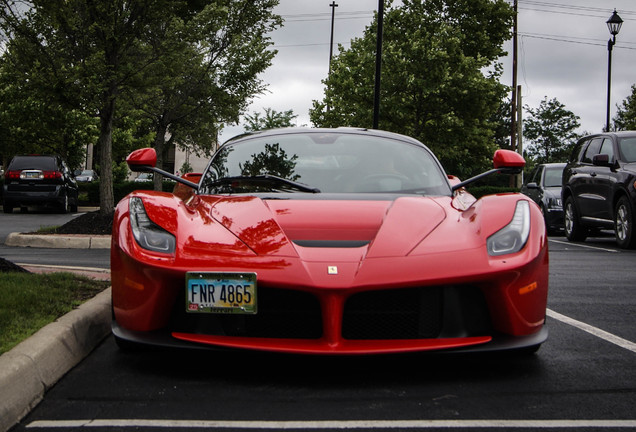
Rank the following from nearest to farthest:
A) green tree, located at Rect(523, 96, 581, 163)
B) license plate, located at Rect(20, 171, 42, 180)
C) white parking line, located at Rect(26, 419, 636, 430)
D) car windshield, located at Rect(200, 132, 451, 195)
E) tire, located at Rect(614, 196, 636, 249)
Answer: white parking line, located at Rect(26, 419, 636, 430)
car windshield, located at Rect(200, 132, 451, 195)
tire, located at Rect(614, 196, 636, 249)
license plate, located at Rect(20, 171, 42, 180)
green tree, located at Rect(523, 96, 581, 163)

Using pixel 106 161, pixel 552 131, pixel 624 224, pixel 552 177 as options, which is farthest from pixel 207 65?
pixel 552 131

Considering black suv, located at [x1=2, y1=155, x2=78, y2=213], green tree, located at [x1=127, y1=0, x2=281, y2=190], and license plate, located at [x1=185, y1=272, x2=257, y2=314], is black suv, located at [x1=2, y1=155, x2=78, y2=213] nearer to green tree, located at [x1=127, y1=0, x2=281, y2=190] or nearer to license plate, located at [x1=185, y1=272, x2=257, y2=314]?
green tree, located at [x1=127, y1=0, x2=281, y2=190]

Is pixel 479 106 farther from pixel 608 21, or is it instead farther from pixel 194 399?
pixel 194 399

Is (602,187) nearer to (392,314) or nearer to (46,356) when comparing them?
(392,314)

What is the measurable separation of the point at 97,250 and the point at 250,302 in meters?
8.09

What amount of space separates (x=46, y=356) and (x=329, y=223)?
1.39m

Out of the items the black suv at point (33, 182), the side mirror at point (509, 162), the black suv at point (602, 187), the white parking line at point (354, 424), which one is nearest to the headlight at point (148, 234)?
the white parking line at point (354, 424)

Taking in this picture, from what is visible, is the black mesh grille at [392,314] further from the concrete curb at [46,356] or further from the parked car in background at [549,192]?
the parked car in background at [549,192]

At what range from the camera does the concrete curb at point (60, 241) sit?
444 inches

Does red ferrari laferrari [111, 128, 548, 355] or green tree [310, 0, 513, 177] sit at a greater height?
green tree [310, 0, 513, 177]

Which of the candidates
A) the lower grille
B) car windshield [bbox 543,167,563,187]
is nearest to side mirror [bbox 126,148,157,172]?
the lower grille

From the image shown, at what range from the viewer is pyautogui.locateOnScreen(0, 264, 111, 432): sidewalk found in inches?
118

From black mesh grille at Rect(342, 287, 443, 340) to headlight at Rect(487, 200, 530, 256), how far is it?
0.38 meters

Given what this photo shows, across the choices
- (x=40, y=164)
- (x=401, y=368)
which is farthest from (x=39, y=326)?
(x=40, y=164)
